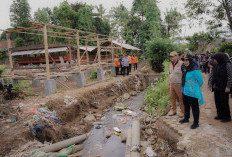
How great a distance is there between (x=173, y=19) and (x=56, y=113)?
25.5 meters

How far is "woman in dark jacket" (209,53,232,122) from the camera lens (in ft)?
11.5

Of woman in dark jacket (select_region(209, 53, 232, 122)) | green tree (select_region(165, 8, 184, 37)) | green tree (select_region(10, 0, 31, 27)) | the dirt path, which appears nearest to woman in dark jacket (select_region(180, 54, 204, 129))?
the dirt path

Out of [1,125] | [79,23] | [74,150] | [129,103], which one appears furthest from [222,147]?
[79,23]

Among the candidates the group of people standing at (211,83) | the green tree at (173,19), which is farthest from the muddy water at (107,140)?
the green tree at (173,19)

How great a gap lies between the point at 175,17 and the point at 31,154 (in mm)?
27203

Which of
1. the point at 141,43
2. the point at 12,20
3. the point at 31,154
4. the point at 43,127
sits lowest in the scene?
the point at 31,154

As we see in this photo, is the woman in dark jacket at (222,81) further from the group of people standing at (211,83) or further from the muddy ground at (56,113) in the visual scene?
the muddy ground at (56,113)

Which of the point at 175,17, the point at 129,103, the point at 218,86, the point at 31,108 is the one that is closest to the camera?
the point at 218,86

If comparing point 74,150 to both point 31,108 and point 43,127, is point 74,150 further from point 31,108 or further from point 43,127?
point 31,108

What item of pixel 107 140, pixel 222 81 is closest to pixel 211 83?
pixel 222 81

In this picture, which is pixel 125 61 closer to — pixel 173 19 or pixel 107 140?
pixel 107 140

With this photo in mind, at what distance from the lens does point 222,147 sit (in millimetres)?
2875

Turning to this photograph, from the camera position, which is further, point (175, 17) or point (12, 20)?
point (12, 20)

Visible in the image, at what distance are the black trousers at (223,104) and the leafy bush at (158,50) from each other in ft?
31.2
